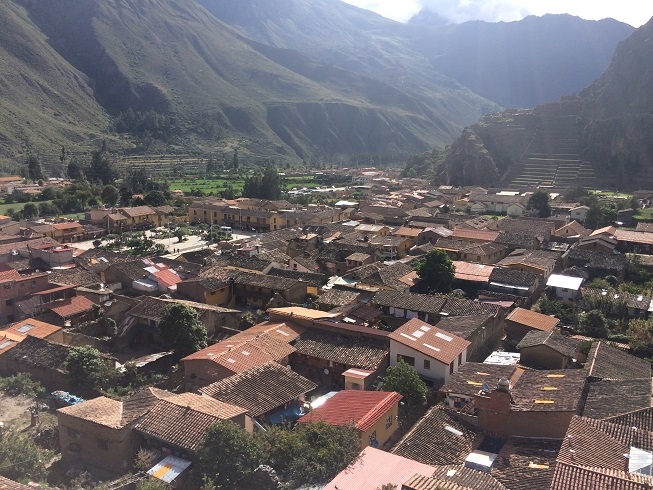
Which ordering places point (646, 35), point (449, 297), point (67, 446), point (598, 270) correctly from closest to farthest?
Result: point (67, 446) < point (449, 297) < point (598, 270) < point (646, 35)

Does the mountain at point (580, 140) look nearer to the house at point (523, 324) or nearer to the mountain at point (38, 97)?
the house at point (523, 324)

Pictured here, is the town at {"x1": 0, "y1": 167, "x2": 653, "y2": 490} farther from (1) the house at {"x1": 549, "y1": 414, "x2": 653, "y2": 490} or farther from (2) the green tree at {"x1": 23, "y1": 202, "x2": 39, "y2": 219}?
(2) the green tree at {"x1": 23, "y1": 202, "x2": 39, "y2": 219}

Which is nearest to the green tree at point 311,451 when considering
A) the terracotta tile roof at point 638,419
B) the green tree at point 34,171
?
the terracotta tile roof at point 638,419

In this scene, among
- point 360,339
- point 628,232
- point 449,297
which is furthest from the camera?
point 628,232

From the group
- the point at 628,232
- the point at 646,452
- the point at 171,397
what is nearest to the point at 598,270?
the point at 628,232

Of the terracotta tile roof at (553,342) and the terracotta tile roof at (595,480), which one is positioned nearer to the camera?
the terracotta tile roof at (595,480)

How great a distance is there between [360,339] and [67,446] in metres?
10.7

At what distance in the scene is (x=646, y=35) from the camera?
316 ft

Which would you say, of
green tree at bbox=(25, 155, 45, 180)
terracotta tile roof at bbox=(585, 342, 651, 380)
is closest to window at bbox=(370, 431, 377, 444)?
terracotta tile roof at bbox=(585, 342, 651, 380)

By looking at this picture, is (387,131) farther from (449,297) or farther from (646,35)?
(449,297)

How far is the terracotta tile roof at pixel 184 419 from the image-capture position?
14086mm

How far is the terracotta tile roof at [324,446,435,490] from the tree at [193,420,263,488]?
2.07 m

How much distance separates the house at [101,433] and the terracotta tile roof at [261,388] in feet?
6.66

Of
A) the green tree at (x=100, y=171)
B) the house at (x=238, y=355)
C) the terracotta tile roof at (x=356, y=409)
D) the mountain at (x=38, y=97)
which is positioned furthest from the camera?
the mountain at (x=38, y=97)
